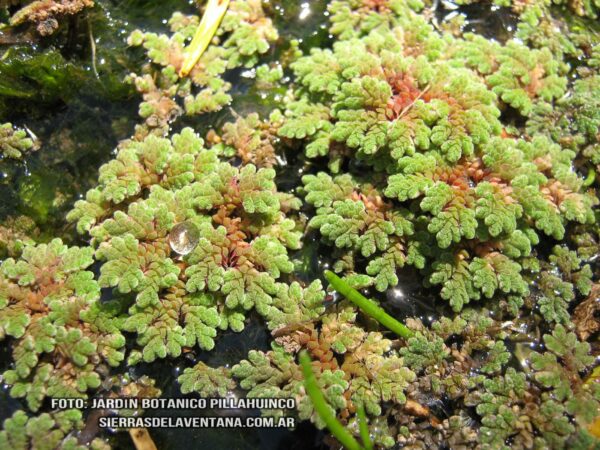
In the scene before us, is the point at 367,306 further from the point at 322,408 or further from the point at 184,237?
the point at 184,237

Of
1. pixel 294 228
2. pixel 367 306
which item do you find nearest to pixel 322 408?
pixel 367 306

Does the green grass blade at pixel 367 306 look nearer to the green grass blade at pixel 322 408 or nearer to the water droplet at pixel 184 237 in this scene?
the green grass blade at pixel 322 408

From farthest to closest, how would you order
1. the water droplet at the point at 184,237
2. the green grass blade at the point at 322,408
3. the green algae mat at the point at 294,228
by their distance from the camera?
the water droplet at the point at 184,237 → the green algae mat at the point at 294,228 → the green grass blade at the point at 322,408

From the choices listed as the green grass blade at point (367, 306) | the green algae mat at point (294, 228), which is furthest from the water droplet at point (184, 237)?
the green grass blade at point (367, 306)

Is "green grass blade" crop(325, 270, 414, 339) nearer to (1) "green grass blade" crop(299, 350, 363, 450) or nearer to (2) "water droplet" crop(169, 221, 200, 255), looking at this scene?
(1) "green grass blade" crop(299, 350, 363, 450)

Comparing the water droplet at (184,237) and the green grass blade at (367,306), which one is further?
the water droplet at (184,237)

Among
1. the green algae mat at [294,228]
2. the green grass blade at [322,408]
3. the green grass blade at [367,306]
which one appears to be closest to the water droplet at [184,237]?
the green algae mat at [294,228]

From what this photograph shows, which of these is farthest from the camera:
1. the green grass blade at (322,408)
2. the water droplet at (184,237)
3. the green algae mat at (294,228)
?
the water droplet at (184,237)
